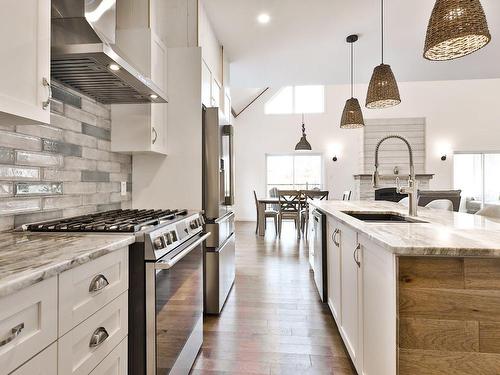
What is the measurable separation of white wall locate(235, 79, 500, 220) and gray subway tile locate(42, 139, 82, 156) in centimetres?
737

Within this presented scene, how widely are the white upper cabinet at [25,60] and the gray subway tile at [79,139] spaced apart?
1.97 ft

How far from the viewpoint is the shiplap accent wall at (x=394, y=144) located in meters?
8.27

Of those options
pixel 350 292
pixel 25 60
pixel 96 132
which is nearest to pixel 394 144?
pixel 350 292

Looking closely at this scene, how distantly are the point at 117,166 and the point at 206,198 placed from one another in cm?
71

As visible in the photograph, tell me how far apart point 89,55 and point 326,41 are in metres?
3.24

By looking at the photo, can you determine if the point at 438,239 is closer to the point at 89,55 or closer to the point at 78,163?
the point at 89,55

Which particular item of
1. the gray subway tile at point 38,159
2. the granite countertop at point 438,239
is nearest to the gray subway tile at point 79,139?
the gray subway tile at point 38,159

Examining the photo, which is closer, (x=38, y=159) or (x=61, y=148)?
(x=38, y=159)

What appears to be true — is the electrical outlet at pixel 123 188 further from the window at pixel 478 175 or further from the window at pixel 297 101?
the window at pixel 478 175

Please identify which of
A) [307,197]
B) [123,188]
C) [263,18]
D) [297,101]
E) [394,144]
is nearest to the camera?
[123,188]

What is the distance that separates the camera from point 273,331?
7.44ft

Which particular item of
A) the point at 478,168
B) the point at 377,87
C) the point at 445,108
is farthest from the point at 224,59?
the point at 478,168

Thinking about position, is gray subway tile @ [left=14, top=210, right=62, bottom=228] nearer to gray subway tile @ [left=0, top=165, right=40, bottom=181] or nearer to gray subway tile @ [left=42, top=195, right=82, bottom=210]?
gray subway tile @ [left=42, top=195, right=82, bottom=210]

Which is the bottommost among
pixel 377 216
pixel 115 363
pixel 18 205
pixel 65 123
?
pixel 115 363
